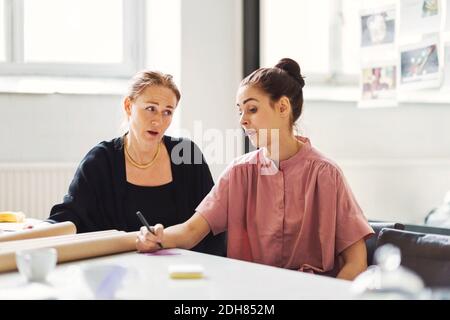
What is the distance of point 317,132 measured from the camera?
394 centimetres

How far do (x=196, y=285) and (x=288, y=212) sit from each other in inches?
27.5

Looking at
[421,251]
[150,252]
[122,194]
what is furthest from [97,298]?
[122,194]

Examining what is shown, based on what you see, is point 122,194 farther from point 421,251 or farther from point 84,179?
point 421,251

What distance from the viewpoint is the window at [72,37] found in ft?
12.0

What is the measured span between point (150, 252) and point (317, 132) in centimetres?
250

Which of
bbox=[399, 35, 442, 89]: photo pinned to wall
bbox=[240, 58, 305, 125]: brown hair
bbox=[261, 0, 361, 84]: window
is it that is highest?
bbox=[261, 0, 361, 84]: window

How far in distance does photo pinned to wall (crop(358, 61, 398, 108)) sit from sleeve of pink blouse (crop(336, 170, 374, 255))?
5.86 feet

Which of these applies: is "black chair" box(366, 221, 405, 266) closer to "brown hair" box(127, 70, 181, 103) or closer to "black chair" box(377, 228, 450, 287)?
"black chair" box(377, 228, 450, 287)

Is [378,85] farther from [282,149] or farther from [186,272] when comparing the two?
[186,272]

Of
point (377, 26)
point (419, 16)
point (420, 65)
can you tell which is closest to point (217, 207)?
point (420, 65)

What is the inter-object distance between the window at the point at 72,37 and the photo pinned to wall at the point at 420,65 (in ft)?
4.99

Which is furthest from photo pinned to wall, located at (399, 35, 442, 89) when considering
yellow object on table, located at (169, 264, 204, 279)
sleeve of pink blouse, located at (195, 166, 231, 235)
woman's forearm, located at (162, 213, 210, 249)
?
yellow object on table, located at (169, 264, 204, 279)

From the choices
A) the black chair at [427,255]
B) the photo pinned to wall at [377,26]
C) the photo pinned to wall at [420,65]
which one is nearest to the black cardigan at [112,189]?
the black chair at [427,255]

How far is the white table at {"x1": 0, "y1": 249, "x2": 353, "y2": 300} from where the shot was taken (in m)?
1.14
